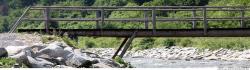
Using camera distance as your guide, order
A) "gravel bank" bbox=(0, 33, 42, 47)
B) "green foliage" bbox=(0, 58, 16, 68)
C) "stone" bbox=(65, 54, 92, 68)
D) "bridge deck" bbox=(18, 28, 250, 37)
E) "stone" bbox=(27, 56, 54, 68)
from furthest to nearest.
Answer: "bridge deck" bbox=(18, 28, 250, 37) → "gravel bank" bbox=(0, 33, 42, 47) → "stone" bbox=(65, 54, 92, 68) → "stone" bbox=(27, 56, 54, 68) → "green foliage" bbox=(0, 58, 16, 68)

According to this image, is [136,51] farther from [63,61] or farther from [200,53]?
[63,61]

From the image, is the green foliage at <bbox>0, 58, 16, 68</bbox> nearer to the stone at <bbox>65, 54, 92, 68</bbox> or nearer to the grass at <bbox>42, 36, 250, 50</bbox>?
the stone at <bbox>65, 54, 92, 68</bbox>

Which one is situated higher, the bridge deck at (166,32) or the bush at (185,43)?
the bridge deck at (166,32)

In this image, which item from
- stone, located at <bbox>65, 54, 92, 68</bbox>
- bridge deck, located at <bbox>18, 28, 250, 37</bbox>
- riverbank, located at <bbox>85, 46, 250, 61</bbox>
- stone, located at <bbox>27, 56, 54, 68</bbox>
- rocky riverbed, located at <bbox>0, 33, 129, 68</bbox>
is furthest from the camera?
riverbank, located at <bbox>85, 46, 250, 61</bbox>

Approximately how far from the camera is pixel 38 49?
1894cm

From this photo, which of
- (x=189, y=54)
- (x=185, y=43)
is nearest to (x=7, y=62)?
(x=189, y=54)

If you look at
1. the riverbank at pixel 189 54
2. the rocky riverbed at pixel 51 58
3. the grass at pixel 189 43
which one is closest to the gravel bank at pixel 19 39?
the rocky riverbed at pixel 51 58

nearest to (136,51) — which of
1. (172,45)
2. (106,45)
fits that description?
(172,45)

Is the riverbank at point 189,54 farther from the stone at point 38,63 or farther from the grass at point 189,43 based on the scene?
the stone at point 38,63

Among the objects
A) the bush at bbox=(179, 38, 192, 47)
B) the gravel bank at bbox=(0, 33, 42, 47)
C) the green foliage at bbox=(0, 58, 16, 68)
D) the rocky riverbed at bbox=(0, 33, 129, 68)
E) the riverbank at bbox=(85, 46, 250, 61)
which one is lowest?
the bush at bbox=(179, 38, 192, 47)

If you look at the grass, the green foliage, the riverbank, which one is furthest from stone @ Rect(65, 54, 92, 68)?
the grass

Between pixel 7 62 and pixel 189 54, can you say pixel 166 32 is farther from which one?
pixel 189 54

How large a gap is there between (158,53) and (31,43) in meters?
67.9

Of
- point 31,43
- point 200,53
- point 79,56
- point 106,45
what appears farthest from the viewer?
point 106,45
